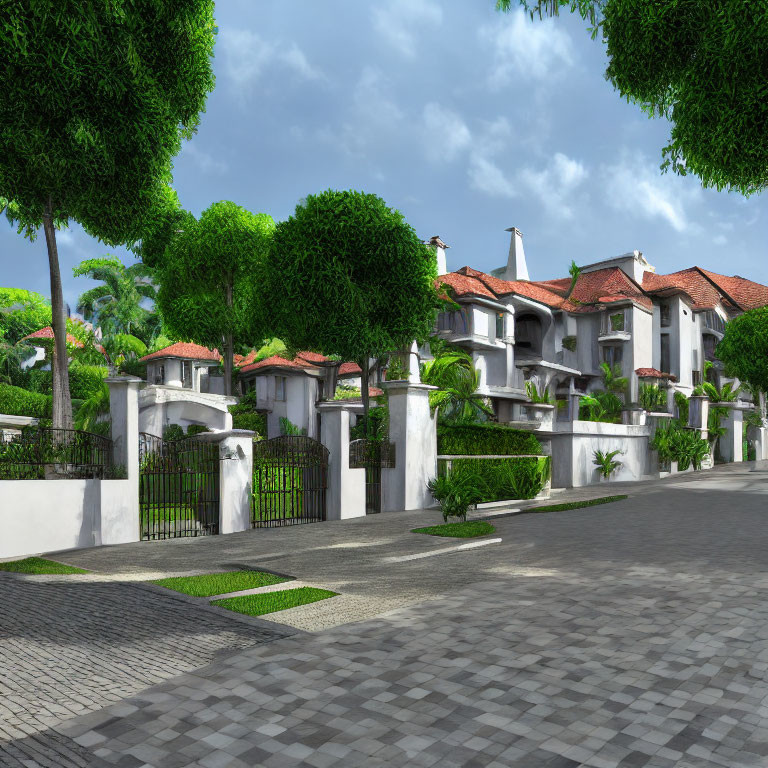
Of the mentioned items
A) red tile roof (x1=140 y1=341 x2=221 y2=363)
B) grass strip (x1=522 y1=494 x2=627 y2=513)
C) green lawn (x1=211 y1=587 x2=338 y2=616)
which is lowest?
grass strip (x1=522 y1=494 x2=627 y2=513)

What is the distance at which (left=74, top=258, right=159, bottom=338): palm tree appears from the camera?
5375 cm

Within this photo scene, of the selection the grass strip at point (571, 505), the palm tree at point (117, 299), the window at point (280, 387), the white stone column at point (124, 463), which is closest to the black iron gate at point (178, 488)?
the white stone column at point (124, 463)

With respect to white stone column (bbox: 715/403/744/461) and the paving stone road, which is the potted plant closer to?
white stone column (bbox: 715/403/744/461)

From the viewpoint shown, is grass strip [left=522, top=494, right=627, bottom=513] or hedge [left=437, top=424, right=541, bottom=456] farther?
hedge [left=437, top=424, right=541, bottom=456]

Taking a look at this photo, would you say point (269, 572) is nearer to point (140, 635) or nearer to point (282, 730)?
point (140, 635)

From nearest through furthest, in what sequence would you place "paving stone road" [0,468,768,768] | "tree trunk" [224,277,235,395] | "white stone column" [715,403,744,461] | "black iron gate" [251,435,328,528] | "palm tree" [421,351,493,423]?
"paving stone road" [0,468,768,768]
"black iron gate" [251,435,328,528]
"palm tree" [421,351,493,423]
"tree trunk" [224,277,235,395]
"white stone column" [715,403,744,461]

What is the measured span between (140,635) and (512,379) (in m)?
37.5

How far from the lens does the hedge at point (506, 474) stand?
21141 millimetres

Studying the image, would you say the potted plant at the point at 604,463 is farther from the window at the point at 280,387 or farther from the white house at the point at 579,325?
the window at the point at 280,387

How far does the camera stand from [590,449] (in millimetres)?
33125

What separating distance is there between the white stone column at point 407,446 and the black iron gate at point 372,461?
0.17 meters

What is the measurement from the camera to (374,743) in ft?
14.5

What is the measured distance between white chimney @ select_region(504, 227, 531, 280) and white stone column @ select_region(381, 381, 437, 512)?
115 feet

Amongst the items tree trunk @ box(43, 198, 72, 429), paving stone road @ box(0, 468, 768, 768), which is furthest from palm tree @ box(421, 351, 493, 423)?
paving stone road @ box(0, 468, 768, 768)
